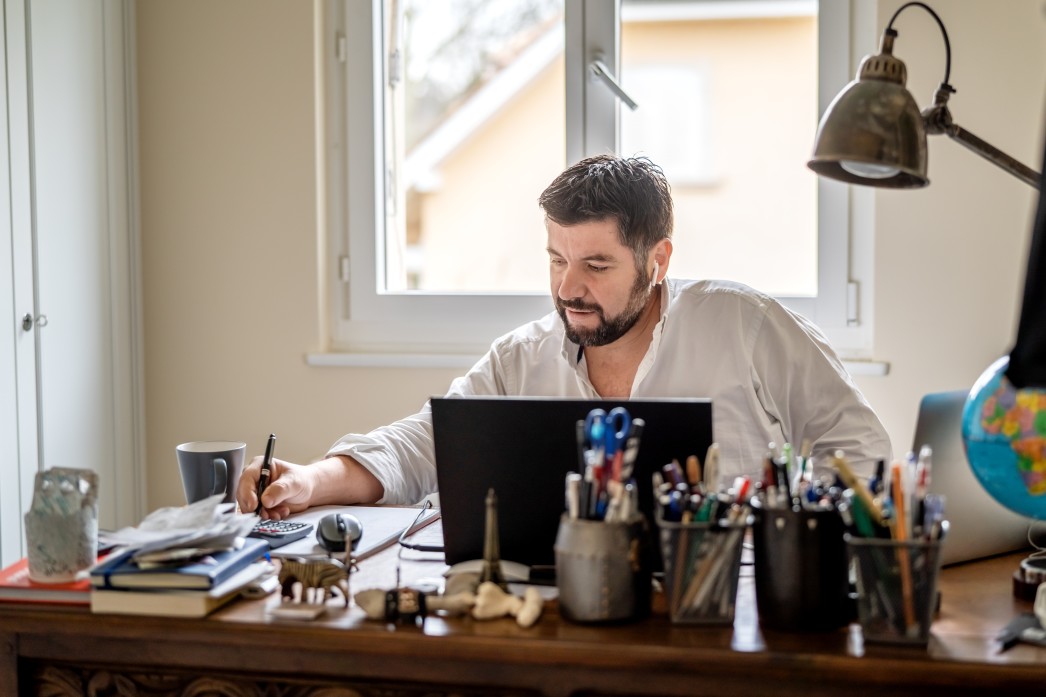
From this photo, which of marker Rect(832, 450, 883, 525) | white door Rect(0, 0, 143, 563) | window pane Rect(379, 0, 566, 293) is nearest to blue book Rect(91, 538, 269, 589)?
marker Rect(832, 450, 883, 525)

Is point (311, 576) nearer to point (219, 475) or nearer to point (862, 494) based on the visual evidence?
point (219, 475)

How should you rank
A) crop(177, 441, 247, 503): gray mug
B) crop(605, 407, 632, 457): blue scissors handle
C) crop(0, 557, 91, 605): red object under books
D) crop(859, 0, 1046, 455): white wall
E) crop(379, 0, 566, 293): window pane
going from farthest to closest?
crop(379, 0, 566, 293): window pane → crop(859, 0, 1046, 455): white wall → crop(177, 441, 247, 503): gray mug → crop(0, 557, 91, 605): red object under books → crop(605, 407, 632, 457): blue scissors handle

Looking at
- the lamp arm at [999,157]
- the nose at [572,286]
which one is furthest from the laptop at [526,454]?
the nose at [572,286]

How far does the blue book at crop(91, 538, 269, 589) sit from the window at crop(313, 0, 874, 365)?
1.55 meters

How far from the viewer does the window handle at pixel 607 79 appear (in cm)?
274

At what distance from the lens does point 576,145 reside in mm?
2797

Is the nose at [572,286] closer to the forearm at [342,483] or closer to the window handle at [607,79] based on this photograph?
the forearm at [342,483]

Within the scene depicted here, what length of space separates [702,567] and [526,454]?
266 mm

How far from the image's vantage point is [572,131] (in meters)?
2.80

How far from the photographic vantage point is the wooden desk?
1071 mm

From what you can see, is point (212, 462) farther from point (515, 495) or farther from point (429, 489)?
point (515, 495)

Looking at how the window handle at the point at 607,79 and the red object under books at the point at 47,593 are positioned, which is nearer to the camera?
the red object under books at the point at 47,593

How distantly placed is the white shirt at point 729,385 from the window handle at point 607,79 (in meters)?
0.82

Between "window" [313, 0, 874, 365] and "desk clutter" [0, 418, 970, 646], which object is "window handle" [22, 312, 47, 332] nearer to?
"window" [313, 0, 874, 365]
